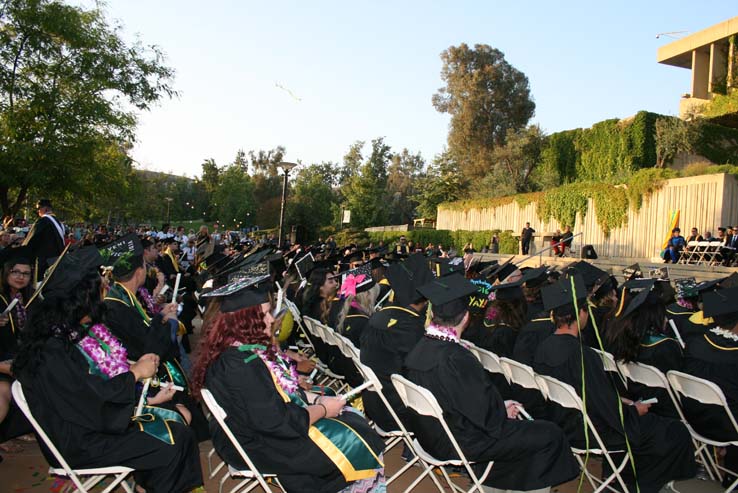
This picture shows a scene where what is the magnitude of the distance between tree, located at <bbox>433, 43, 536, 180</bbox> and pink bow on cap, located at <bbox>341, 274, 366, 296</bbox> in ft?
145

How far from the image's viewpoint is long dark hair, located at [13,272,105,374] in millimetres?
3082

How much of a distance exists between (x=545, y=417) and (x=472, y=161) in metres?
47.2

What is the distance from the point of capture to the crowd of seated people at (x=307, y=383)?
3.16 m

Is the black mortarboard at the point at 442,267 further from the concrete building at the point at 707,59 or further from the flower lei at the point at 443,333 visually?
the concrete building at the point at 707,59

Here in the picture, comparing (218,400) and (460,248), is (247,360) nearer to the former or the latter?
(218,400)

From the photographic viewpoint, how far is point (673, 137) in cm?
3022

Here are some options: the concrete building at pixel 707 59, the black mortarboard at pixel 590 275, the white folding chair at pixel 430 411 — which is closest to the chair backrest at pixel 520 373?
the white folding chair at pixel 430 411

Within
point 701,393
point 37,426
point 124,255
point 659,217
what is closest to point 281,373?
point 37,426

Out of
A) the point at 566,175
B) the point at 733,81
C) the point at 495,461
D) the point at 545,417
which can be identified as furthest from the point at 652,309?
the point at 566,175

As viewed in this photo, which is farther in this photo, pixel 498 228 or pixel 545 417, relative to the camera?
pixel 498 228

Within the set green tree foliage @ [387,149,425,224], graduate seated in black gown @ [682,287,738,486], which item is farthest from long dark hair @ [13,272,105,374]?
green tree foliage @ [387,149,425,224]

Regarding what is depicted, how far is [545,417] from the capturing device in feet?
15.5

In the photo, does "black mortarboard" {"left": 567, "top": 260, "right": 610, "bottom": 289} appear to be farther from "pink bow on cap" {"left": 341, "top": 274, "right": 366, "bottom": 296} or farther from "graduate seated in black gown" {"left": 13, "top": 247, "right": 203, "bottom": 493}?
"graduate seated in black gown" {"left": 13, "top": 247, "right": 203, "bottom": 493}

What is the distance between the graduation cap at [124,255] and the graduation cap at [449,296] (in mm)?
2457
